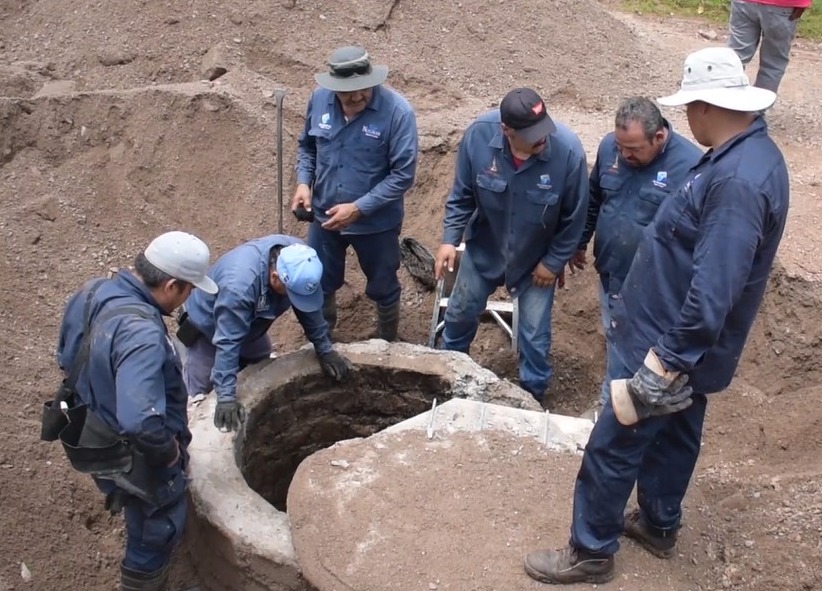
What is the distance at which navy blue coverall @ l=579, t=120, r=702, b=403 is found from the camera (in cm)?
432

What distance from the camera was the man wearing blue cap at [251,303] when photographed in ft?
13.4

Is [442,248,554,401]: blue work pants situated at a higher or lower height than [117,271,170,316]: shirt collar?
lower

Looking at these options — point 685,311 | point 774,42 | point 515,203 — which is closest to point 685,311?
point 685,311

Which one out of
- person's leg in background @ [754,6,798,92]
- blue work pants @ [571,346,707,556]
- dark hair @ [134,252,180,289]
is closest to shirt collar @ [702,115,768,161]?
blue work pants @ [571,346,707,556]

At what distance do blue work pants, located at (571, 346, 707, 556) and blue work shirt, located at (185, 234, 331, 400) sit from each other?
1706 millimetres

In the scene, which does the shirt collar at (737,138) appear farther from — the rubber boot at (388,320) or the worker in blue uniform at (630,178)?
A: the rubber boot at (388,320)

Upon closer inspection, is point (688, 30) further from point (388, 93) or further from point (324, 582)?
point (324, 582)

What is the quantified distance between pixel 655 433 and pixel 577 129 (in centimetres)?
486

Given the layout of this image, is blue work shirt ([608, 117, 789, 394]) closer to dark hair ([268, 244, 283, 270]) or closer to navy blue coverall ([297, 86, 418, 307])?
dark hair ([268, 244, 283, 270])

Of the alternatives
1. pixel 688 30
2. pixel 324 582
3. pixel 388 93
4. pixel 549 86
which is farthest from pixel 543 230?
pixel 688 30

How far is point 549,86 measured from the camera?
8.42 meters

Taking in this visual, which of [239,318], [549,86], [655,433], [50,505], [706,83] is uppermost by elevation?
[706,83]

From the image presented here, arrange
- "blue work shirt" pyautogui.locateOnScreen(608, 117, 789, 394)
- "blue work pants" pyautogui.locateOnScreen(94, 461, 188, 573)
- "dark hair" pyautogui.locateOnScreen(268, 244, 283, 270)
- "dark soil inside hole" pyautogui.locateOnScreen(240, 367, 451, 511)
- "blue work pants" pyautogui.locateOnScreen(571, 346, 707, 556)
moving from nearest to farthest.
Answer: "blue work shirt" pyautogui.locateOnScreen(608, 117, 789, 394) → "blue work pants" pyautogui.locateOnScreen(571, 346, 707, 556) → "blue work pants" pyautogui.locateOnScreen(94, 461, 188, 573) → "dark hair" pyautogui.locateOnScreen(268, 244, 283, 270) → "dark soil inside hole" pyautogui.locateOnScreen(240, 367, 451, 511)

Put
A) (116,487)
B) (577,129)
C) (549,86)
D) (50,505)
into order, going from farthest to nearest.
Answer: (549,86) < (577,129) < (50,505) < (116,487)
